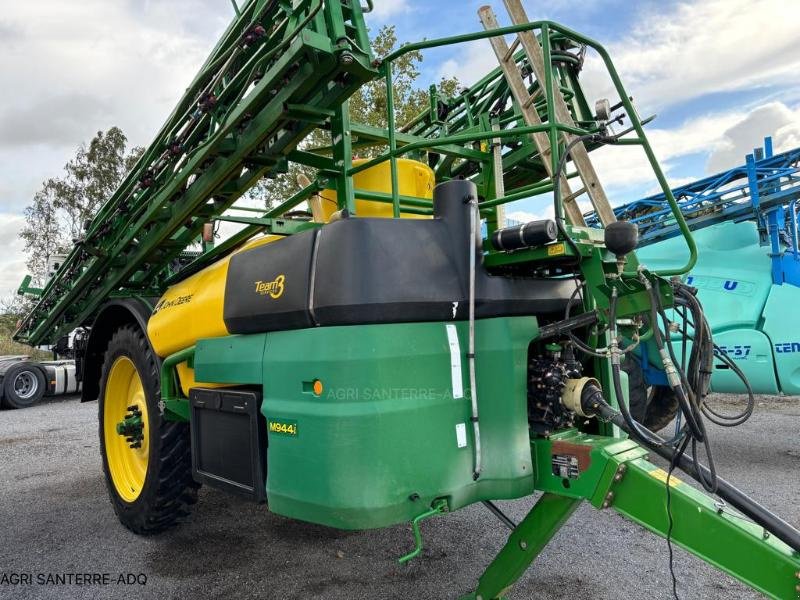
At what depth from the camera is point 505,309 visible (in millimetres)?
2504

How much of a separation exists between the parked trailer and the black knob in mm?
11246

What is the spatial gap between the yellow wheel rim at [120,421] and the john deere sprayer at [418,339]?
1083 mm

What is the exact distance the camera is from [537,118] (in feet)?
13.7

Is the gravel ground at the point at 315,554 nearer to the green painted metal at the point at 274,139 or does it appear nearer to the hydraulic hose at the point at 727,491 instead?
the hydraulic hose at the point at 727,491

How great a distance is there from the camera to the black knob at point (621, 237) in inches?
87.9

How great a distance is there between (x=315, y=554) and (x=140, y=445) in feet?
4.79

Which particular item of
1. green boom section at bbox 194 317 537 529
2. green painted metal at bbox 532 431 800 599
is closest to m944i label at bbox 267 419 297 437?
green boom section at bbox 194 317 537 529

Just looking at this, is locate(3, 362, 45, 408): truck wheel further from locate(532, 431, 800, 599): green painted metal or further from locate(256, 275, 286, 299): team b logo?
locate(532, 431, 800, 599): green painted metal

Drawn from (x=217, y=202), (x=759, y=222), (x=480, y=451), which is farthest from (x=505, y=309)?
(x=759, y=222)

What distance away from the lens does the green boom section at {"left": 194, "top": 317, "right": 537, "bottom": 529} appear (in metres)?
2.19

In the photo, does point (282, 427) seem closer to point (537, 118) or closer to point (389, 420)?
point (389, 420)

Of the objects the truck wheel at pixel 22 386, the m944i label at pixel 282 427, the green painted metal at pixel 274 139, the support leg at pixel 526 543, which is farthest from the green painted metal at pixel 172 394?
the truck wheel at pixel 22 386

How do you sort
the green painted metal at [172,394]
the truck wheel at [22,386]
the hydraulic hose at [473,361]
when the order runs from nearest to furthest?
the hydraulic hose at [473,361] → the green painted metal at [172,394] → the truck wheel at [22,386]

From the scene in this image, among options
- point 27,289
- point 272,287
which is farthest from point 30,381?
point 272,287
